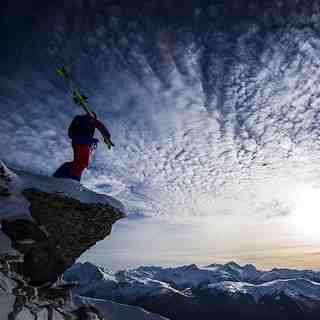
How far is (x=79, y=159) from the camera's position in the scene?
21.9m

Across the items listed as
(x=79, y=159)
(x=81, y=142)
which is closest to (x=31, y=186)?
(x=79, y=159)

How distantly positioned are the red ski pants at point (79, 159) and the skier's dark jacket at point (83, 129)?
0.28 meters

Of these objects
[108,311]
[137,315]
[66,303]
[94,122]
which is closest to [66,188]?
[94,122]

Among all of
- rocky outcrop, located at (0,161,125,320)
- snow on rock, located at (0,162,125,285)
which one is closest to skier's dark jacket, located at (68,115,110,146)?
snow on rock, located at (0,162,125,285)

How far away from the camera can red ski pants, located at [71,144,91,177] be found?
2169cm

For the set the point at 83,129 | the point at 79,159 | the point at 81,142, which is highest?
the point at 83,129

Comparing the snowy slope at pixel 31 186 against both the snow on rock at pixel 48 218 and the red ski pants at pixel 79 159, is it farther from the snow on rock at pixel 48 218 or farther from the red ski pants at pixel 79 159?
the red ski pants at pixel 79 159

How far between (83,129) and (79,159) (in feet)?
5.98

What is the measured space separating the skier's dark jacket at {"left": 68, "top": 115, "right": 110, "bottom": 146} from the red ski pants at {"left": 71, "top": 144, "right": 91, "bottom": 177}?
11.0 inches

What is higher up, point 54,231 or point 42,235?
point 54,231

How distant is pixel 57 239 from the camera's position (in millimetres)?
20672

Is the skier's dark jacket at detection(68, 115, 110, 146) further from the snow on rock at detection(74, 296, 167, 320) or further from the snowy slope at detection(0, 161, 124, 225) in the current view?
the snow on rock at detection(74, 296, 167, 320)

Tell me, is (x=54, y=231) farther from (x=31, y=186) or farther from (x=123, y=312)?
(x=123, y=312)

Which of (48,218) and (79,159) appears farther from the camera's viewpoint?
(79,159)
